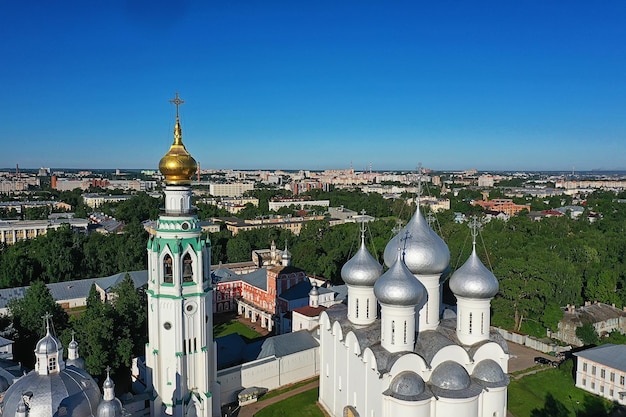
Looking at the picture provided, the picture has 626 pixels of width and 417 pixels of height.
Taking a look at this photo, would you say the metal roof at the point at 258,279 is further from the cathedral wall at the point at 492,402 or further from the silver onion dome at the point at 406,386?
the cathedral wall at the point at 492,402

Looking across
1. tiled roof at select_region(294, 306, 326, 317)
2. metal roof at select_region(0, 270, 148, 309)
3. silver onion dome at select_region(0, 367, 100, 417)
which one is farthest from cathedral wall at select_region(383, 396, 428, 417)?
metal roof at select_region(0, 270, 148, 309)

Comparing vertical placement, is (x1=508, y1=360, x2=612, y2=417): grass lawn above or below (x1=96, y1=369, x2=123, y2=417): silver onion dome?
below

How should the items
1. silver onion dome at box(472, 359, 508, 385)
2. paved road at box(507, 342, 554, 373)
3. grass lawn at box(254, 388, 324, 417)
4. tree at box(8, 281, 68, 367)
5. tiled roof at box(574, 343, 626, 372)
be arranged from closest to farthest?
silver onion dome at box(472, 359, 508, 385) < grass lawn at box(254, 388, 324, 417) < tiled roof at box(574, 343, 626, 372) < tree at box(8, 281, 68, 367) < paved road at box(507, 342, 554, 373)

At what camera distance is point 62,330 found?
2233 cm

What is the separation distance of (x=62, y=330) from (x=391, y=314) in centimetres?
1526

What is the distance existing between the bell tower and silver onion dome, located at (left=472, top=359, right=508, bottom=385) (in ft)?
27.6

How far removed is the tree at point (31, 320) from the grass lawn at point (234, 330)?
7.89m

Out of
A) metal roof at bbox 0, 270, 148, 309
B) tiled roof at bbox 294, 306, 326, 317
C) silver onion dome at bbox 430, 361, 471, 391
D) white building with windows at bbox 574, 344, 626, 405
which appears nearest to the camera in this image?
silver onion dome at bbox 430, 361, 471, 391

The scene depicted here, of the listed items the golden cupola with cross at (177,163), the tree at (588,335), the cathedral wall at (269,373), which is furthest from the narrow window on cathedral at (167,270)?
the tree at (588,335)

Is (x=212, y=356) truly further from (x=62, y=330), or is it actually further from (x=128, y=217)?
(x=128, y=217)

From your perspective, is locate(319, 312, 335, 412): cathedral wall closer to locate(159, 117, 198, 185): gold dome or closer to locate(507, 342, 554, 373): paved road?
locate(159, 117, 198, 185): gold dome

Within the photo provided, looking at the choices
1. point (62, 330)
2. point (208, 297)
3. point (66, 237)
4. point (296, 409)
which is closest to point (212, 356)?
point (208, 297)

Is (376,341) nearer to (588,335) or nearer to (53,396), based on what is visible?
(53,396)

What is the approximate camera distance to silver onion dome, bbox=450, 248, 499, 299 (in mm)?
15742
